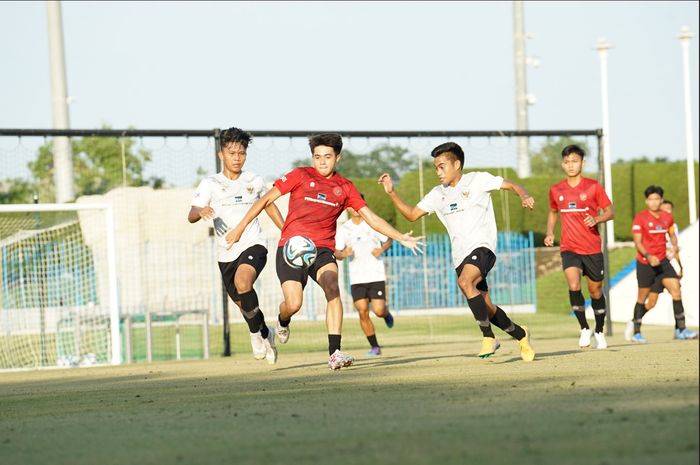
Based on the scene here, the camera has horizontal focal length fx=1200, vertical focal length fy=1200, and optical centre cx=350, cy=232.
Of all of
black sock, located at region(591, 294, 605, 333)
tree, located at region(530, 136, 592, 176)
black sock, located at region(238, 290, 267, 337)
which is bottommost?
black sock, located at region(591, 294, 605, 333)

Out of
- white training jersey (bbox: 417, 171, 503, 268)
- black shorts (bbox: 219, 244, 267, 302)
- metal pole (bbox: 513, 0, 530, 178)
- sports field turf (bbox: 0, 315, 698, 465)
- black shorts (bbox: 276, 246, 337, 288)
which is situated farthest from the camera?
metal pole (bbox: 513, 0, 530, 178)

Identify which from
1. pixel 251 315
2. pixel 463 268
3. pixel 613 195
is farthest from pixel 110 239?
pixel 613 195

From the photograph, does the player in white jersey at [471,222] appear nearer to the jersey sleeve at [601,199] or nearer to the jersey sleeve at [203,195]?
the jersey sleeve at [203,195]

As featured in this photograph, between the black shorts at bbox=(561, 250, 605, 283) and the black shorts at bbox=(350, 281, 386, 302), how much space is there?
3.12 metres

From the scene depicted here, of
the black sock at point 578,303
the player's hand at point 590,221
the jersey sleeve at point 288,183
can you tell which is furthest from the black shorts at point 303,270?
the black sock at point 578,303

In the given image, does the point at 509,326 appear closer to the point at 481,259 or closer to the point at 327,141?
the point at 481,259

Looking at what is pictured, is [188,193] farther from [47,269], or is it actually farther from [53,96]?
[53,96]

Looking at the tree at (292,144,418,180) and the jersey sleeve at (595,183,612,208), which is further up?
the tree at (292,144,418,180)

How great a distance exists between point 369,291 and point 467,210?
500 cm

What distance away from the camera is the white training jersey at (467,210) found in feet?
38.6

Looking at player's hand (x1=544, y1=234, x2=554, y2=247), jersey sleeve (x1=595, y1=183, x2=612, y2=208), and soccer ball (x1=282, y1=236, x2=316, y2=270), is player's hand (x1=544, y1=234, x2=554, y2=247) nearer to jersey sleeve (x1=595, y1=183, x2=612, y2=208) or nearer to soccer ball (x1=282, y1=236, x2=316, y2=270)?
jersey sleeve (x1=595, y1=183, x2=612, y2=208)

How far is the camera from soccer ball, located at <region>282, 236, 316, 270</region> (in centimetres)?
1119

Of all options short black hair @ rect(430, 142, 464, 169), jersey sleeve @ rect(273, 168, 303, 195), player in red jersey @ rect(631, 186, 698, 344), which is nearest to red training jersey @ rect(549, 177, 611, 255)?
short black hair @ rect(430, 142, 464, 169)

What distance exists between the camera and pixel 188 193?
81.4 ft
